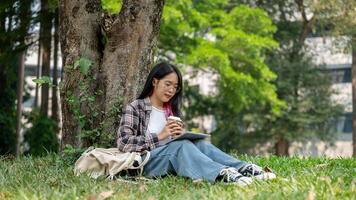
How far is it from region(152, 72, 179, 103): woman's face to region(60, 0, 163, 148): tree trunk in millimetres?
1085

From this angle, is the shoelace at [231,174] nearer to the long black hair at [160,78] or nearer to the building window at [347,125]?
the long black hair at [160,78]

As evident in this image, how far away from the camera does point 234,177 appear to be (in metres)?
4.39

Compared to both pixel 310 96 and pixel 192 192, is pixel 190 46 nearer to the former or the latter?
pixel 310 96

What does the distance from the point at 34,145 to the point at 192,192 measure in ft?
43.6

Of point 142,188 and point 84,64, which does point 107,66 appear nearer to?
point 84,64

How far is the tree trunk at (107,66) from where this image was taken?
6.37 meters

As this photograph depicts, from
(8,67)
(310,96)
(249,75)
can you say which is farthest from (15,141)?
(310,96)

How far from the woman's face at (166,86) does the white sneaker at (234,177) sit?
1052 millimetres

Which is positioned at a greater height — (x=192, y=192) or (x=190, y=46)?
(x=190, y=46)

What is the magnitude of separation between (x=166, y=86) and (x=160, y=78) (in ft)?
0.27

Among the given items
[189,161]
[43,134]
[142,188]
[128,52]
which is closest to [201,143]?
[189,161]

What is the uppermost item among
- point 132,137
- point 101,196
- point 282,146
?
point 132,137

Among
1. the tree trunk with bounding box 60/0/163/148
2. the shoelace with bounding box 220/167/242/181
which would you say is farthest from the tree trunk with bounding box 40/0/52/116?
the shoelace with bounding box 220/167/242/181

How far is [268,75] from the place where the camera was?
1739 cm
